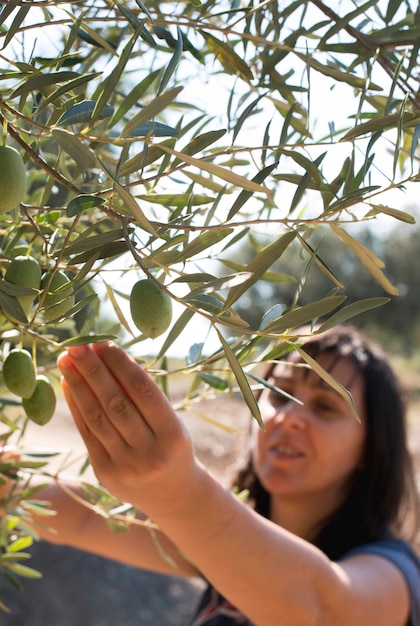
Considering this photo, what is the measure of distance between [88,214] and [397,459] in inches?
48.8

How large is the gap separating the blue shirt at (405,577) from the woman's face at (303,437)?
6.3 inches

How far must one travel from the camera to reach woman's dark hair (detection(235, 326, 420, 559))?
1.45 m

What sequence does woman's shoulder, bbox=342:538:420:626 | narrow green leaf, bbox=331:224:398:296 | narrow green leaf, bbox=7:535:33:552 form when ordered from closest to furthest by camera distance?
narrow green leaf, bbox=331:224:398:296 → narrow green leaf, bbox=7:535:33:552 → woman's shoulder, bbox=342:538:420:626

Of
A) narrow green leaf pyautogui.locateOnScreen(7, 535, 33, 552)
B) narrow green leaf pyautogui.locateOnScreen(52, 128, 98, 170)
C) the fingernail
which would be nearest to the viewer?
narrow green leaf pyautogui.locateOnScreen(52, 128, 98, 170)

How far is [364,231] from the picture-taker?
459 inches

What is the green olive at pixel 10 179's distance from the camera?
1.05ft

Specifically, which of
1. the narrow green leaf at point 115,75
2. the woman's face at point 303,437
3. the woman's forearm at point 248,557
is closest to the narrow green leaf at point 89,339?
the narrow green leaf at point 115,75

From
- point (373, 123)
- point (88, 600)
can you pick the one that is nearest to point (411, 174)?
point (373, 123)

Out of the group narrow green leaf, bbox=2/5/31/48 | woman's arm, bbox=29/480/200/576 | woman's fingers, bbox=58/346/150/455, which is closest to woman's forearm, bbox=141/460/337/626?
woman's fingers, bbox=58/346/150/455

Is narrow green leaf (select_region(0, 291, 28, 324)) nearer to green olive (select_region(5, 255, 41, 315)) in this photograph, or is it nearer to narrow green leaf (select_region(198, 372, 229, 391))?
green olive (select_region(5, 255, 41, 315))

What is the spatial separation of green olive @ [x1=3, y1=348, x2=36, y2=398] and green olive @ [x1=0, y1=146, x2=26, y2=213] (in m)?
0.11

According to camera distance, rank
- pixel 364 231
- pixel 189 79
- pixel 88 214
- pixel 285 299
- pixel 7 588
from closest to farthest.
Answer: pixel 88 214 < pixel 189 79 < pixel 7 588 < pixel 364 231 < pixel 285 299

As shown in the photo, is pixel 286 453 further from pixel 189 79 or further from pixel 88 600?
pixel 88 600

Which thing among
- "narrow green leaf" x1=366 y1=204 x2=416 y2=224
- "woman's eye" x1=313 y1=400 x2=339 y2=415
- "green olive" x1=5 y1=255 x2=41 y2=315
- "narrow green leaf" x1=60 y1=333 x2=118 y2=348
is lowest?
"woman's eye" x1=313 y1=400 x2=339 y2=415
